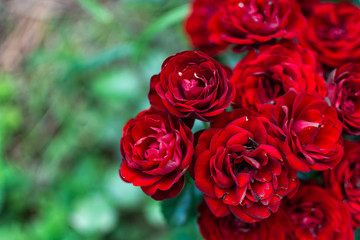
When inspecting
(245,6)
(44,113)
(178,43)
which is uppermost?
(245,6)

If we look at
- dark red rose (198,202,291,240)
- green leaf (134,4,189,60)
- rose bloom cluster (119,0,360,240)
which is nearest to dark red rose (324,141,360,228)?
rose bloom cluster (119,0,360,240)

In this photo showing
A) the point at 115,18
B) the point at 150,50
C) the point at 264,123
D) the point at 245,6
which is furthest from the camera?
the point at 115,18

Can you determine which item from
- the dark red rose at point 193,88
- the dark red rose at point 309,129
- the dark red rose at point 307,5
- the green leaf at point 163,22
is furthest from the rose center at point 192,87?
the green leaf at point 163,22

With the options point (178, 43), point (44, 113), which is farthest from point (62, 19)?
point (178, 43)

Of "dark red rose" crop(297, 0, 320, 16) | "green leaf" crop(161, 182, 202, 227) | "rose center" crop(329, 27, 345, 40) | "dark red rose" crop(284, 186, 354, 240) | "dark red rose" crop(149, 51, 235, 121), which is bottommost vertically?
"green leaf" crop(161, 182, 202, 227)

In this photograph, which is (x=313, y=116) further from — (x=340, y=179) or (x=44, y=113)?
(x=44, y=113)

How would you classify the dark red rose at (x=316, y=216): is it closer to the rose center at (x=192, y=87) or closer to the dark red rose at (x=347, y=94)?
the dark red rose at (x=347, y=94)

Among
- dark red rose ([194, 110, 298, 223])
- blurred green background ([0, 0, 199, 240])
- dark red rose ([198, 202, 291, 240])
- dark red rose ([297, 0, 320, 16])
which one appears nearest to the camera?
dark red rose ([194, 110, 298, 223])

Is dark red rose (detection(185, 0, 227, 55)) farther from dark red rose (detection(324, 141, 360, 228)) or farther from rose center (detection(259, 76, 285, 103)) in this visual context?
dark red rose (detection(324, 141, 360, 228))
